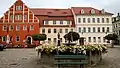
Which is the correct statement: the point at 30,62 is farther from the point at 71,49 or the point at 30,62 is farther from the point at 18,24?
the point at 18,24

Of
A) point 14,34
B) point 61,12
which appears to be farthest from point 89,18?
point 14,34

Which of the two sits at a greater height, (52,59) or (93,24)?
(93,24)

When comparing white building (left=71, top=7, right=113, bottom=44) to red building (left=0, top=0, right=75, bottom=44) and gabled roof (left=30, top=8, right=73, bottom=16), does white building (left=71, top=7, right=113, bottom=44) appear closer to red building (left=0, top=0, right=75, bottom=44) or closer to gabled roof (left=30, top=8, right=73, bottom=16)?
gabled roof (left=30, top=8, right=73, bottom=16)

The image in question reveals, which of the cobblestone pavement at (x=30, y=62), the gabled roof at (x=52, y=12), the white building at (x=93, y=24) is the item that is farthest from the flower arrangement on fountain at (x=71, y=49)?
the gabled roof at (x=52, y=12)

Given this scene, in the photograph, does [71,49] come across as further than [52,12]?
No

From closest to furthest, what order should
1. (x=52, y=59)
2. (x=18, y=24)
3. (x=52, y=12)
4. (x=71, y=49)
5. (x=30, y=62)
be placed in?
(x=71, y=49) < (x=52, y=59) < (x=30, y=62) < (x=18, y=24) < (x=52, y=12)

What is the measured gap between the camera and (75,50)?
14.1 meters

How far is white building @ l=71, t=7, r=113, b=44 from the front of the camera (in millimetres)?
61447

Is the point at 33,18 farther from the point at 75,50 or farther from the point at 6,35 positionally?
the point at 75,50

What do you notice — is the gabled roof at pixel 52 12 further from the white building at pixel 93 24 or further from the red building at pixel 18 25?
the red building at pixel 18 25

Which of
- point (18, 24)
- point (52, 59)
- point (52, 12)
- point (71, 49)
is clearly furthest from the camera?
point (52, 12)

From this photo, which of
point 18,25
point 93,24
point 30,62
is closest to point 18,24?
point 18,25

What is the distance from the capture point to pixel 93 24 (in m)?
62.0

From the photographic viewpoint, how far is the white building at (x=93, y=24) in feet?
202
